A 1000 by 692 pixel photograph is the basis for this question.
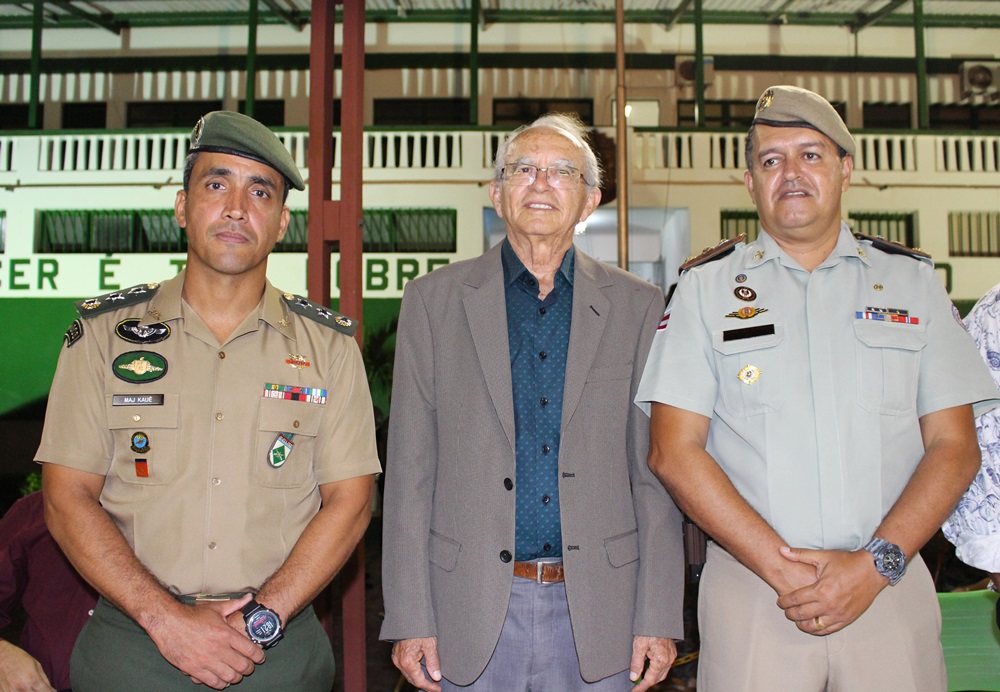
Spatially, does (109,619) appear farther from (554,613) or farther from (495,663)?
(554,613)

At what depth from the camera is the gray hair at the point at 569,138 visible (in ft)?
5.76

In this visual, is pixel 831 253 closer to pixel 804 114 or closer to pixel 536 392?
pixel 804 114

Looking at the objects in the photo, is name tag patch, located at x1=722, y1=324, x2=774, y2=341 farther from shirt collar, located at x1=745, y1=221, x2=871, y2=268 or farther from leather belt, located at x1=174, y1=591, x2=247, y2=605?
leather belt, located at x1=174, y1=591, x2=247, y2=605

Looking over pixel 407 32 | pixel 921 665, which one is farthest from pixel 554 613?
pixel 407 32

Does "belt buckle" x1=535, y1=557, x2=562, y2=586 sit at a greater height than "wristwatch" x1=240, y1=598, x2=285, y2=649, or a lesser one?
greater

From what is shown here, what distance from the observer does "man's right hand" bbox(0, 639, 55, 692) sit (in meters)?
1.81

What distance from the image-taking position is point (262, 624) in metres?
1.43

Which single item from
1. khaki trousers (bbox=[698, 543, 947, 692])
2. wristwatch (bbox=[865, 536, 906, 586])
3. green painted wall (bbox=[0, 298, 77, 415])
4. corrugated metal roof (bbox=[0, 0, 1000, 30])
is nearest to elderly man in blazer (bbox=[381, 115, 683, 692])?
khaki trousers (bbox=[698, 543, 947, 692])

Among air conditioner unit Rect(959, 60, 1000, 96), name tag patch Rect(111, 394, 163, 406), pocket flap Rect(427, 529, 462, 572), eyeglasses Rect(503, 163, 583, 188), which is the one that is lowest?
pocket flap Rect(427, 529, 462, 572)

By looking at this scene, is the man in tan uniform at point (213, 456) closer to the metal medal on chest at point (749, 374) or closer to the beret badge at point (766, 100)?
the metal medal on chest at point (749, 374)

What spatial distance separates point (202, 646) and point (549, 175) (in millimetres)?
1115

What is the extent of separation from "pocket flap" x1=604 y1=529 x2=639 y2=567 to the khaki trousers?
18 cm

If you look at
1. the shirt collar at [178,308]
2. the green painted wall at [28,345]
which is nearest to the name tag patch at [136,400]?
the shirt collar at [178,308]

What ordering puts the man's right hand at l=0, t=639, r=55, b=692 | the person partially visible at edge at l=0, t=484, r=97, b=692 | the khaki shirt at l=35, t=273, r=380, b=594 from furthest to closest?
the person partially visible at edge at l=0, t=484, r=97, b=692 → the man's right hand at l=0, t=639, r=55, b=692 → the khaki shirt at l=35, t=273, r=380, b=594
